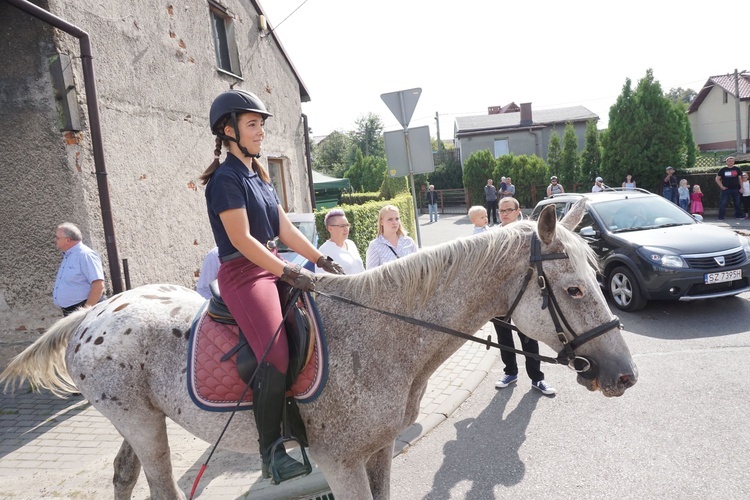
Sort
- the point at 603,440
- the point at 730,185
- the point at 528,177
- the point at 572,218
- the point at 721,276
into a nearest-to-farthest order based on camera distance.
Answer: the point at 572,218
the point at 603,440
the point at 721,276
the point at 730,185
the point at 528,177

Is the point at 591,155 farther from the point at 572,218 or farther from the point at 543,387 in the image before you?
the point at 572,218

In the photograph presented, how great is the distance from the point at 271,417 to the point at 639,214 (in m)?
8.38

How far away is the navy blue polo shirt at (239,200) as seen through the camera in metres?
2.36

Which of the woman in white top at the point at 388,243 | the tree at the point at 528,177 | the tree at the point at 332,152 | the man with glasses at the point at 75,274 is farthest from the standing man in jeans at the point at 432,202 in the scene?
the tree at the point at 332,152

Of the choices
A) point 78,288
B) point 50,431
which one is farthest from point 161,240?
point 50,431

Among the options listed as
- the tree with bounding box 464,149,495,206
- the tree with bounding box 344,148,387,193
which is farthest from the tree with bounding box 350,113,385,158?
the tree with bounding box 464,149,495,206

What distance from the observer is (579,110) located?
43.5m

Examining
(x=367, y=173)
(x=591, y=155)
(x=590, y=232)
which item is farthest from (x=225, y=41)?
(x=367, y=173)

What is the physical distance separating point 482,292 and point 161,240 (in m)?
6.31

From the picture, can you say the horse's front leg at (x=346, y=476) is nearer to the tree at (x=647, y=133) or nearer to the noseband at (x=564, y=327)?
the noseband at (x=564, y=327)

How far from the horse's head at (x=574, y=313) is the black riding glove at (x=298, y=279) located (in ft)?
3.70

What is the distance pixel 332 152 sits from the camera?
62188 millimetres

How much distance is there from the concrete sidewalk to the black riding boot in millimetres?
842

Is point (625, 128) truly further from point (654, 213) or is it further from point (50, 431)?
point (50, 431)
